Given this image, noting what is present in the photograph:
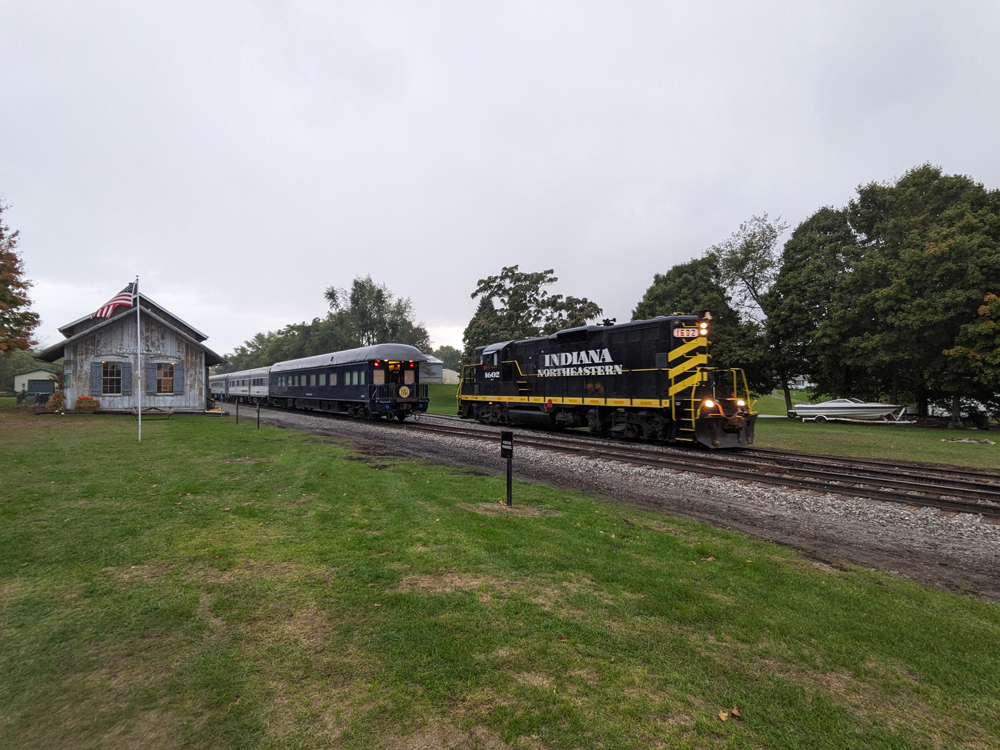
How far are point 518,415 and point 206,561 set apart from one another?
16768 mm

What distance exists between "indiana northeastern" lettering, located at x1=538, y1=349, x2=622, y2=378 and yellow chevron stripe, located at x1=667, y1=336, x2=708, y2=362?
207 centimetres

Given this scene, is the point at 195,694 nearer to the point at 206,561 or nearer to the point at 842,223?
the point at 206,561

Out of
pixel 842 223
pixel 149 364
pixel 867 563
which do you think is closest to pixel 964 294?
pixel 842 223

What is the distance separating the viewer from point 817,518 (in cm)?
786

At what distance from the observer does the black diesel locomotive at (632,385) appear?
1504 cm

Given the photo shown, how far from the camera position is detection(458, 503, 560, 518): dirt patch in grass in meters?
7.31

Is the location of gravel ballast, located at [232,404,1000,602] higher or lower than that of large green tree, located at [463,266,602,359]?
lower

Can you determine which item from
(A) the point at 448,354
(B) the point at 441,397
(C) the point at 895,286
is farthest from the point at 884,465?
(A) the point at 448,354

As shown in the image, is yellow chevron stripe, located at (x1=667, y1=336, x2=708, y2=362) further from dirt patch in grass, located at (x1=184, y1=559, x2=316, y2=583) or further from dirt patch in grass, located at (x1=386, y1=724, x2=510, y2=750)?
dirt patch in grass, located at (x1=386, y1=724, x2=510, y2=750)

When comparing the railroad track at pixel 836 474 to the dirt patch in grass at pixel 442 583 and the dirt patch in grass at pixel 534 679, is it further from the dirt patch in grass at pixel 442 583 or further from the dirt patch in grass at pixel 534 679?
the dirt patch in grass at pixel 534 679

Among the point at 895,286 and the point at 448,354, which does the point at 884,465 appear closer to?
the point at 895,286

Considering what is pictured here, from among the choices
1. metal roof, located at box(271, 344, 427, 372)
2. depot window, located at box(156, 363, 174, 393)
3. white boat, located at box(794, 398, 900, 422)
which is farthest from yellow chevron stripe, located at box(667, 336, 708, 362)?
depot window, located at box(156, 363, 174, 393)

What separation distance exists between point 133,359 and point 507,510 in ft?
85.2

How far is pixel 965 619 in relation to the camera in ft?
13.9
